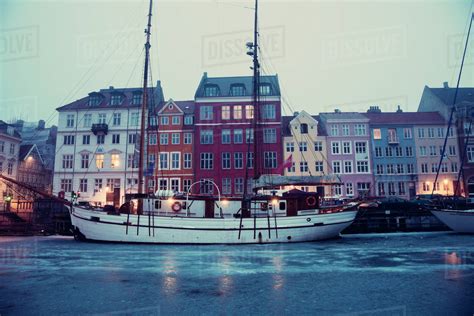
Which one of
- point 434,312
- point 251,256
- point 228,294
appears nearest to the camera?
point 434,312

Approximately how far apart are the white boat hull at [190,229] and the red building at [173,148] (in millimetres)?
21256

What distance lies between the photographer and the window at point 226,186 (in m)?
46.3

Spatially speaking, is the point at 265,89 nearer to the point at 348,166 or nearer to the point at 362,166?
the point at 348,166

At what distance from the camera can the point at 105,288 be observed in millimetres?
11492

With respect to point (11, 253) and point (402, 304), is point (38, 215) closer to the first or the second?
point (11, 253)

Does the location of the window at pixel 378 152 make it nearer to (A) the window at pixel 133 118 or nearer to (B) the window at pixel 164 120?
(B) the window at pixel 164 120

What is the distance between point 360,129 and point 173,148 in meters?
29.3

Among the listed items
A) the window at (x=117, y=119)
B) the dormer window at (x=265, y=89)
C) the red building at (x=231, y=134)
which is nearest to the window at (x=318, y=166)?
the red building at (x=231, y=134)

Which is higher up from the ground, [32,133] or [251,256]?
[32,133]

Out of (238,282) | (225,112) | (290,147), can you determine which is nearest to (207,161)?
(225,112)

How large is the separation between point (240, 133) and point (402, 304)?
39.5 meters

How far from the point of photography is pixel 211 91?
4928 centimetres

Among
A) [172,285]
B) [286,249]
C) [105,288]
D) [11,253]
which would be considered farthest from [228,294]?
[11,253]

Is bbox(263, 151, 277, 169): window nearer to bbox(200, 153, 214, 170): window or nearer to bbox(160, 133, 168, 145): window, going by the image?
bbox(200, 153, 214, 170): window
